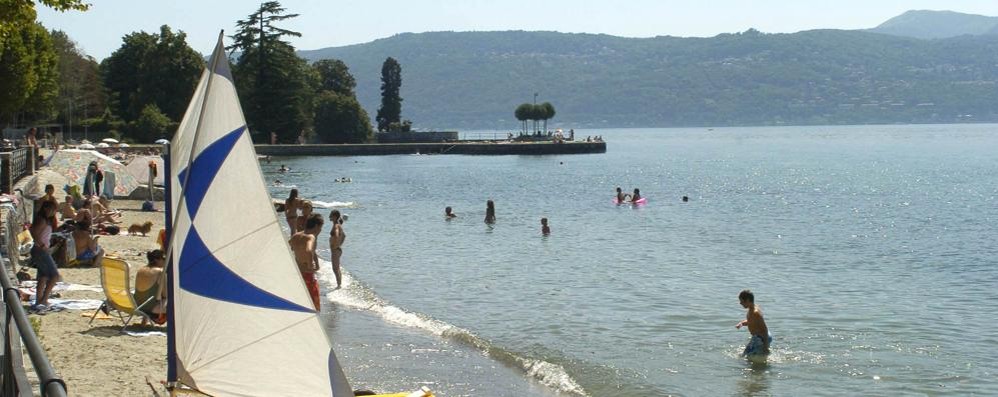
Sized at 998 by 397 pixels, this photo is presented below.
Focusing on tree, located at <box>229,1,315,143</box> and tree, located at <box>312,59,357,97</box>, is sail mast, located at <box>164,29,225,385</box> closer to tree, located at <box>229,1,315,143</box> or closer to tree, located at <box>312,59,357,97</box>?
tree, located at <box>229,1,315,143</box>

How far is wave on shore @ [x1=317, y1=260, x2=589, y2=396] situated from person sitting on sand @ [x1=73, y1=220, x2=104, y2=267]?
3952 mm

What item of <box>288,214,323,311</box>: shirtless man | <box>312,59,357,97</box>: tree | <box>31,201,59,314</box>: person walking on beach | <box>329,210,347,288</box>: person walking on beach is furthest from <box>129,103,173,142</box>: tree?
<box>288,214,323,311</box>: shirtless man

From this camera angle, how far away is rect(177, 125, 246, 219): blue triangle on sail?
766cm

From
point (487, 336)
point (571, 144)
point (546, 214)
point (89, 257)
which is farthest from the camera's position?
point (571, 144)

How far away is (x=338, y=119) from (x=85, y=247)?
93.5m

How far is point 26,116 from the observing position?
88.0 m

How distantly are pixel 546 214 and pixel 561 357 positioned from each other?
29.4 meters

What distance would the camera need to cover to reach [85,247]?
Answer: 19562 mm

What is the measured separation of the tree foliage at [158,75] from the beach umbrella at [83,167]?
60.8 m

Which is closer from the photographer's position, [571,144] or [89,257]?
[89,257]

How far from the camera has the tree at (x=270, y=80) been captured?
99.4 meters

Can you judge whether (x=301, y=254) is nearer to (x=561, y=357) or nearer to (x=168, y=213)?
(x=561, y=357)

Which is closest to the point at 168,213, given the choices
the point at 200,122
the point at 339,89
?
the point at 200,122

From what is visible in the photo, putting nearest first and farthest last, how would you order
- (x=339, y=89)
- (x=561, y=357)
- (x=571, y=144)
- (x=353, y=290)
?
(x=561, y=357) → (x=353, y=290) → (x=571, y=144) → (x=339, y=89)
